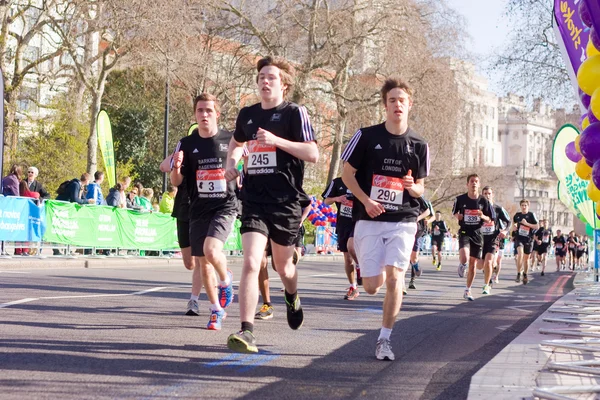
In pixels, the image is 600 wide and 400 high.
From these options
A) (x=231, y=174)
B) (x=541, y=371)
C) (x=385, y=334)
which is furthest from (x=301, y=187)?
(x=541, y=371)

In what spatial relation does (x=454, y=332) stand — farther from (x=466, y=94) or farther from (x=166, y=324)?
(x=466, y=94)

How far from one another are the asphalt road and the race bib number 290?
117 centimetres

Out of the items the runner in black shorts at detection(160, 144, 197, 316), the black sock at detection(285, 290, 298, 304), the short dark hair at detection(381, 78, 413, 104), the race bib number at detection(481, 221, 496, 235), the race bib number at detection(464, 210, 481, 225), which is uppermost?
the short dark hair at detection(381, 78, 413, 104)

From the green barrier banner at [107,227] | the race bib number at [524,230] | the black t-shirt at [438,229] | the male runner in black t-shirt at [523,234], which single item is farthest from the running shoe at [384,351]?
the black t-shirt at [438,229]

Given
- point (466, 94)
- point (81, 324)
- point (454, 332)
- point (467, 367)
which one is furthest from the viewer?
point (466, 94)

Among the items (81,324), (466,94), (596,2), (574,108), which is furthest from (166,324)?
(466,94)

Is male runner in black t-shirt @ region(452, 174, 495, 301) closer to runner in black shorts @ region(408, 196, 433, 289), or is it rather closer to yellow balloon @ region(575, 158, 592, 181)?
runner in black shorts @ region(408, 196, 433, 289)

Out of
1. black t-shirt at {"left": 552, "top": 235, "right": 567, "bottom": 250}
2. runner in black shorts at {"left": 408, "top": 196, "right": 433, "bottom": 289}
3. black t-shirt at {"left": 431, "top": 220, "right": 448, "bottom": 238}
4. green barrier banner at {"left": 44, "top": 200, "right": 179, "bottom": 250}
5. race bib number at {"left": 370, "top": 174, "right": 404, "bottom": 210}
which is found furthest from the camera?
black t-shirt at {"left": 552, "top": 235, "right": 567, "bottom": 250}

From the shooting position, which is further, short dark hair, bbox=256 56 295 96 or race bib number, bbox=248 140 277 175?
short dark hair, bbox=256 56 295 96

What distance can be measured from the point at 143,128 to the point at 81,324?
44290mm

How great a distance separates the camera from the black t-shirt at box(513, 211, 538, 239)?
27.9m

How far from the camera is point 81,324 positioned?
901 cm

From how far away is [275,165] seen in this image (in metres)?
7.75

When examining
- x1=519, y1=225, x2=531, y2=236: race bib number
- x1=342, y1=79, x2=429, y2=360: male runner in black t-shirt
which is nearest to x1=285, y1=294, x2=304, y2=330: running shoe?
x1=342, y1=79, x2=429, y2=360: male runner in black t-shirt
